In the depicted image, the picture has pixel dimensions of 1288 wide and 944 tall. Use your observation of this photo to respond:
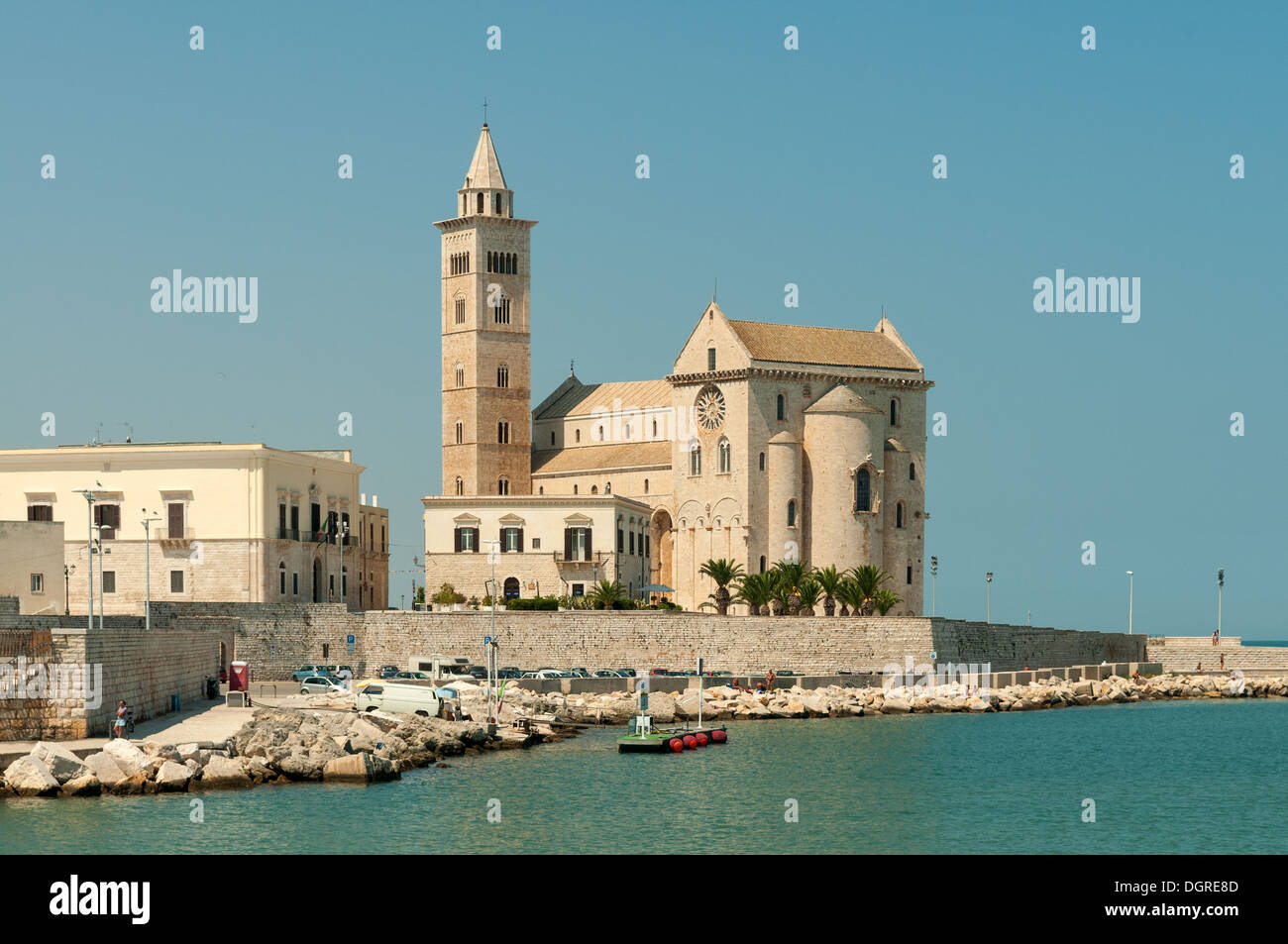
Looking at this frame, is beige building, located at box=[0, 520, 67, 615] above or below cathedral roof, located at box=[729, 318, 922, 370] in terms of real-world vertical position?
below

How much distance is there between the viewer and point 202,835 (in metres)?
32.2

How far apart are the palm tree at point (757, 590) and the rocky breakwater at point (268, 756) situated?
84.4 ft

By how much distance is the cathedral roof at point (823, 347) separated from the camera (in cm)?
8225

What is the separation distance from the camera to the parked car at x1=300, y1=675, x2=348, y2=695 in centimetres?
5769

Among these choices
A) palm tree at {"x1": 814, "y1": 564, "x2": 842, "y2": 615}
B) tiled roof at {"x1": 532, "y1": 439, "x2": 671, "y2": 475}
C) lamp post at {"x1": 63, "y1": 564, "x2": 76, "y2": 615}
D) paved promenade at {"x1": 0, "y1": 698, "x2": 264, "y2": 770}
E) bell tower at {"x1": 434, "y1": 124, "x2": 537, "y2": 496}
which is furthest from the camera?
bell tower at {"x1": 434, "y1": 124, "x2": 537, "y2": 496}

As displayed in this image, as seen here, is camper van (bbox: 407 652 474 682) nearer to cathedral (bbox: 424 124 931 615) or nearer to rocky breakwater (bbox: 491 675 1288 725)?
rocky breakwater (bbox: 491 675 1288 725)

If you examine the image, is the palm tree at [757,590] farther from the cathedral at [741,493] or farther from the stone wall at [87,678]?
the stone wall at [87,678]

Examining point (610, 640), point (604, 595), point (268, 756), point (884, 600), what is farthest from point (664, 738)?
point (884, 600)

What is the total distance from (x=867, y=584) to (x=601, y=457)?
2234 centimetres

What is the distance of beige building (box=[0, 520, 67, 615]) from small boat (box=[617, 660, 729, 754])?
2406 cm

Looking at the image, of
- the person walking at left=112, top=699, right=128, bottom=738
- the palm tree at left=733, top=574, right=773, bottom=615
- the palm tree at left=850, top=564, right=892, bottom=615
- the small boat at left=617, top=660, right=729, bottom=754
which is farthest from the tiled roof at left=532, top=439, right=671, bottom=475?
the person walking at left=112, top=699, right=128, bottom=738

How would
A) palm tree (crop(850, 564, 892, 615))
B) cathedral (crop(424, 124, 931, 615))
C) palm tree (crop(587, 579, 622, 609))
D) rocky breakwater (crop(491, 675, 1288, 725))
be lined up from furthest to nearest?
cathedral (crop(424, 124, 931, 615))
palm tree (crop(850, 564, 892, 615))
palm tree (crop(587, 579, 622, 609))
rocky breakwater (crop(491, 675, 1288, 725))

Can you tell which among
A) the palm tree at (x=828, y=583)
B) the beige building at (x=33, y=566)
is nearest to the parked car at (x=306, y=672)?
the beige building at (x=33, y=566)

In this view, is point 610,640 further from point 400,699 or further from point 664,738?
point 664,738
